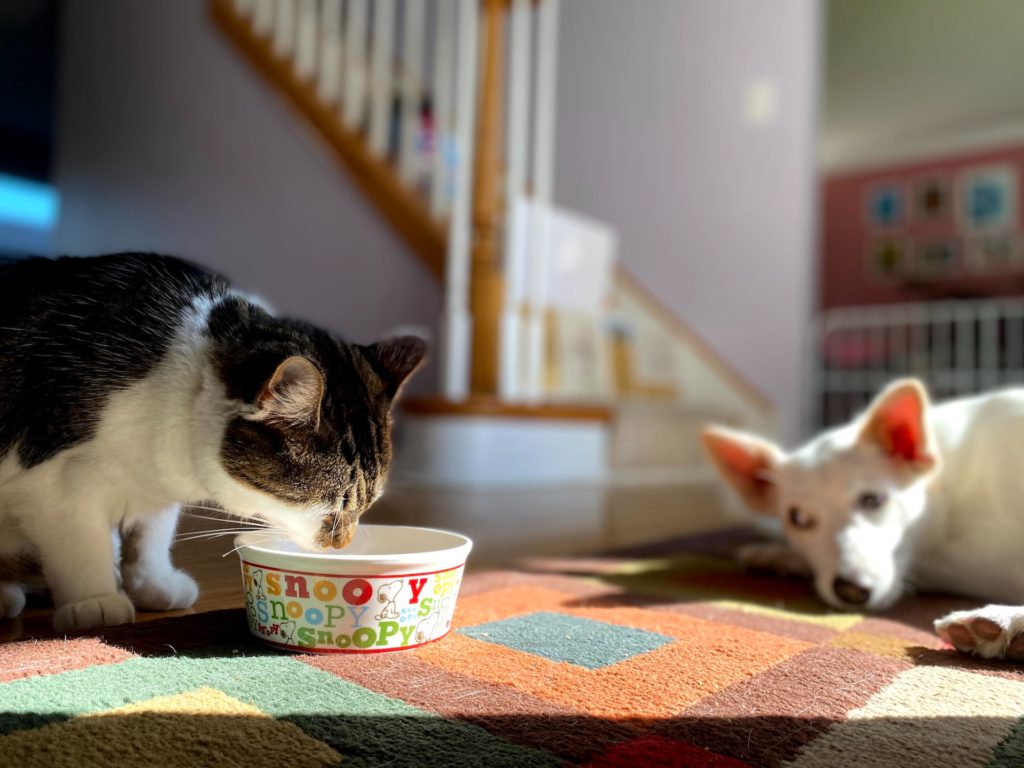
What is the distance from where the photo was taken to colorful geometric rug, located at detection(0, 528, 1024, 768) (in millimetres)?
598

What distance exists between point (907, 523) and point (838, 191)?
7934 millimetres

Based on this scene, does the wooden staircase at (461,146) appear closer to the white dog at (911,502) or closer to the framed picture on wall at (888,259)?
the white dog at (911,502)

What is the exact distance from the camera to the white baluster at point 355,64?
3420 mm

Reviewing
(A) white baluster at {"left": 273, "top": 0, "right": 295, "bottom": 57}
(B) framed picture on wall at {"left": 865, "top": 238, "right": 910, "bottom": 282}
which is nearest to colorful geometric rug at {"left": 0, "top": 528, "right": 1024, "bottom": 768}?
(A) white baluster at {"left": 273, "top": 0, "right": 295, "bottom": 57}

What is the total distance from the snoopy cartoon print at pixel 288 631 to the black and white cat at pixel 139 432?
0.09 m

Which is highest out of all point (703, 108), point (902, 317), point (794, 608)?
point (703, 108)

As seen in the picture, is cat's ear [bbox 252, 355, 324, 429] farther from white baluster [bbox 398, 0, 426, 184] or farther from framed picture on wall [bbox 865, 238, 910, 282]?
framed picture on wall [bbox 865, 238, 910, 282]

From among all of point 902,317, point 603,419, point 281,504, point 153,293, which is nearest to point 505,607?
point 281,504

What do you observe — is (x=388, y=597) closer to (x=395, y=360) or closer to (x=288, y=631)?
(x=288, y=631)

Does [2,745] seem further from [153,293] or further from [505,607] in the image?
[505,607]

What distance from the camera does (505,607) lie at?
1.10m

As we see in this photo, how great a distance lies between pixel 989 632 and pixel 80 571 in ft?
3.13

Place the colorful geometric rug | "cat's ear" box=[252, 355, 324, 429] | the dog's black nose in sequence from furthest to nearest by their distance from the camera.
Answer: the dog's black nose
"cat's ear" box=[252, 355, 324, 429]
the colorful geometric rug

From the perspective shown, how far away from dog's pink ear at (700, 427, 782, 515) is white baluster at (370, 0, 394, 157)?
224cm
